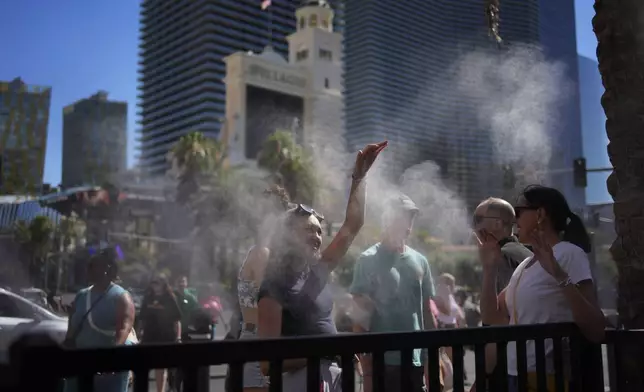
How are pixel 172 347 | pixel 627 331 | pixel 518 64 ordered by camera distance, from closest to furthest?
pixel 172 347 < pixel 627 331 < pixel 518 64

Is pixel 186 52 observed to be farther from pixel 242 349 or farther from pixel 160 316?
pixel 242 349

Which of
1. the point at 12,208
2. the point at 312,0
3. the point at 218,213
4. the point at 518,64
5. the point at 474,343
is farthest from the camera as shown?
the point at 312,0

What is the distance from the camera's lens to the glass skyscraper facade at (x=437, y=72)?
19.9ft

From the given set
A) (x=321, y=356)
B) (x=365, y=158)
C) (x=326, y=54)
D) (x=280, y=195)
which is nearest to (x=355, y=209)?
(x=365, y=158)

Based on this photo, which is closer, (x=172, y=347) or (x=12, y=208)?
(x=172, y=347)

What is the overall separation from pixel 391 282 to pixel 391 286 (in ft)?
0.08

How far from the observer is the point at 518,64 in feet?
20.3

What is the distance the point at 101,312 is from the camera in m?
3.89

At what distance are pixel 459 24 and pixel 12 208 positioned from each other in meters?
12.6

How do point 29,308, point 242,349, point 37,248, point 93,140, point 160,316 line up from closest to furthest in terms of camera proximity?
point 242,349, point 160,316, point 29,308, point 93,140, point 37,248

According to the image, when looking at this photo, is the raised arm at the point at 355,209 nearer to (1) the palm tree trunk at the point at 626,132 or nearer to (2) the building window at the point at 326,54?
(1) the palm tree trunk at the point at 626,132

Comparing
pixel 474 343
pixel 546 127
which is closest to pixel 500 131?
pixel 546 127

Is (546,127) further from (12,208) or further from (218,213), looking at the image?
(218,213)

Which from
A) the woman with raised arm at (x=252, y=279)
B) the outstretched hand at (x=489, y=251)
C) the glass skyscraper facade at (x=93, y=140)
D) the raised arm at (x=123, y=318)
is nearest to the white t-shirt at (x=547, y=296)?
the outstretched hand at (x=489, y=251)
